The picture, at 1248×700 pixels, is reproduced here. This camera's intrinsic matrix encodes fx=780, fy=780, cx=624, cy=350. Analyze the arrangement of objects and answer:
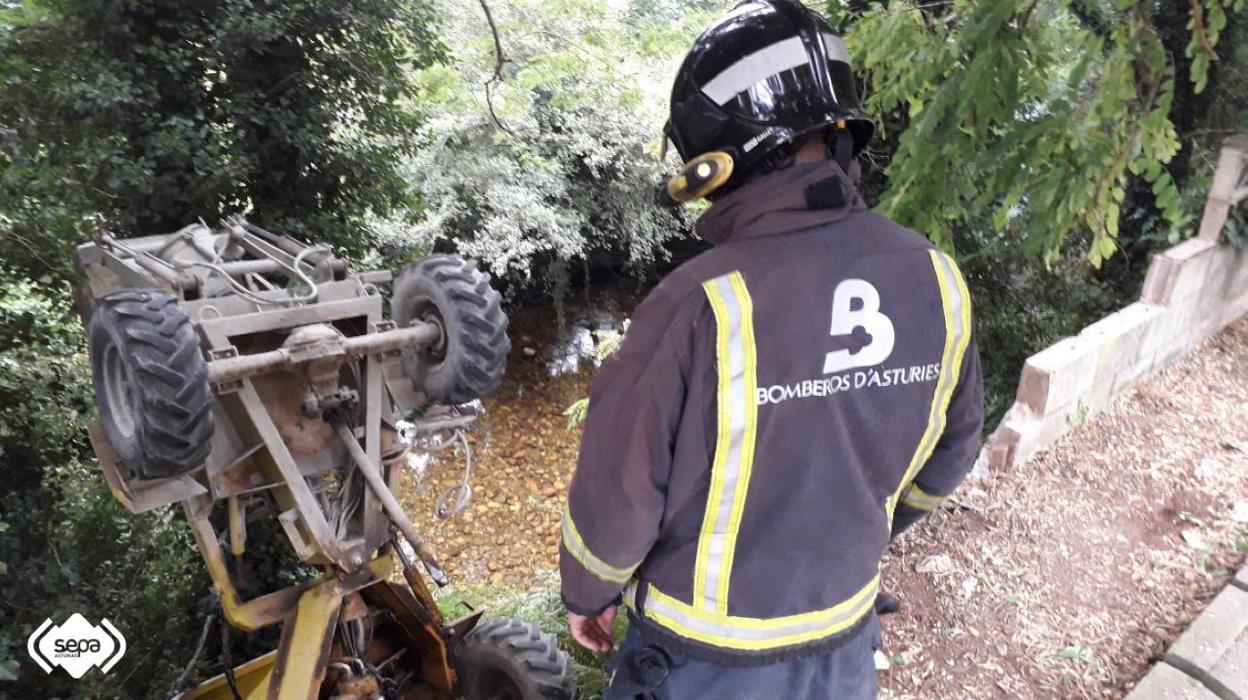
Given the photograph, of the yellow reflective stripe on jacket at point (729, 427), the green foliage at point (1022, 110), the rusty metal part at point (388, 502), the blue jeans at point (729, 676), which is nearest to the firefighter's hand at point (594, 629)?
the blue jeans at point (729, 676)

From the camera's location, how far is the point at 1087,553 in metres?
3.54

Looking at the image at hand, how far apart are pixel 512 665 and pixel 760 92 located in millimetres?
2688

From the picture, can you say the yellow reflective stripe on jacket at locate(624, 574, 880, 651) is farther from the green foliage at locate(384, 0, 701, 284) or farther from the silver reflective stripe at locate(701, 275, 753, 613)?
the green foliage at locate(384, 0, 701, 284)

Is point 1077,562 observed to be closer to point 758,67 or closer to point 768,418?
point 768,418

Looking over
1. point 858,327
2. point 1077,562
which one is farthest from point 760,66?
point 1077,562

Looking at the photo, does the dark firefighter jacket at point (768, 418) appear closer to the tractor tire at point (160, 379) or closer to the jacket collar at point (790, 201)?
the jacket collar at point (790, 201)

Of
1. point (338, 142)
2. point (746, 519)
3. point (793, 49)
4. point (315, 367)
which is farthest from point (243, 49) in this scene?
point (746, 519)

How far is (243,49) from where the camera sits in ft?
15.5

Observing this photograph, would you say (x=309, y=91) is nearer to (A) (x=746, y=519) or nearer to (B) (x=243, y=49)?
(B) (x=243, y=49)

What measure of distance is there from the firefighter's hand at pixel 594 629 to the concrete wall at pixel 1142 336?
2.87 m

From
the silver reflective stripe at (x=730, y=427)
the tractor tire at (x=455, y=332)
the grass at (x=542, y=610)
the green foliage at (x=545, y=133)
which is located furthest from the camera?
the green foliage at (x=545, y=133)

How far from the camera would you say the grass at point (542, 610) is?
398cm

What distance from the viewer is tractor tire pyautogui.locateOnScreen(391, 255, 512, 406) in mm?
2977
